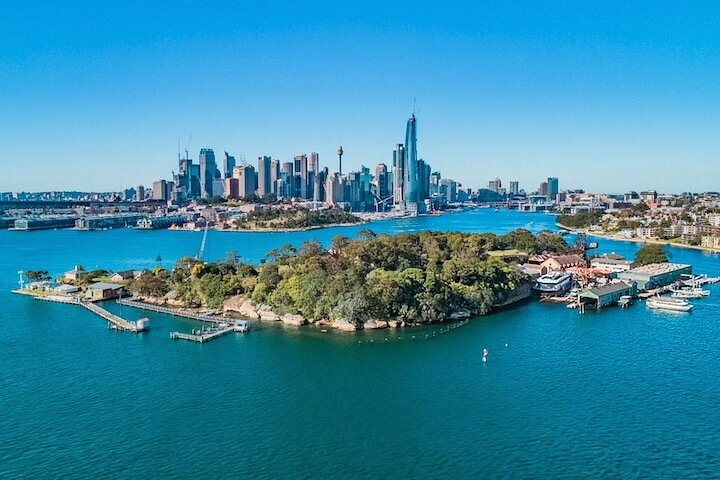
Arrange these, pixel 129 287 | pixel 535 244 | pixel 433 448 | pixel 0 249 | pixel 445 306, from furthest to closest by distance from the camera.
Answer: pixel 0 249 < pixel 535 244 < pixel 129 287 < pixel 445 306 < pixel 433 448

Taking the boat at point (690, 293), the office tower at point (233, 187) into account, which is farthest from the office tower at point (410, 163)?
the boat at point (690, 293)

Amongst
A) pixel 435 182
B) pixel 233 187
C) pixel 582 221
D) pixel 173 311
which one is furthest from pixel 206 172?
pixel 173 311

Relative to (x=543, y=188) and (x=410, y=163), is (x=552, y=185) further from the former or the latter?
(x=410, y=163)

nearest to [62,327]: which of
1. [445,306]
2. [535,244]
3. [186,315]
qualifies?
[186,315]

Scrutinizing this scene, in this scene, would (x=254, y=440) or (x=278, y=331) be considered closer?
(x=254, y=440)

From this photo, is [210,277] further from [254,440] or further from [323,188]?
[323,188]

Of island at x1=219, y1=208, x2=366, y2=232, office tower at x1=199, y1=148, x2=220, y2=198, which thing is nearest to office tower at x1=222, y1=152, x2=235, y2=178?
office tower at x1=199, y1=148, x2=220, y2=198

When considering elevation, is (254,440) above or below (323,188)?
below
